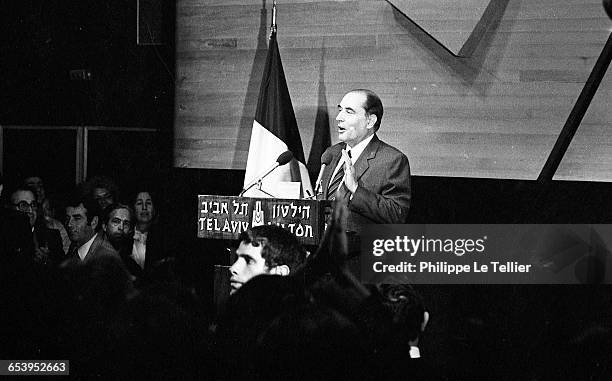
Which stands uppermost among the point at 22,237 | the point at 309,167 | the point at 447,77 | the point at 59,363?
the point at 447,77

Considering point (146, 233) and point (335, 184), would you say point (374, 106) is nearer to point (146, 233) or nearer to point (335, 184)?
point (335, 184)

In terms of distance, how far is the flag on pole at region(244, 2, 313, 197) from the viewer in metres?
3.21

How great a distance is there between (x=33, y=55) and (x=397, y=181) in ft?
4.03

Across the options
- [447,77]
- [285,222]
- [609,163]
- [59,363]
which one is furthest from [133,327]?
[609,163]

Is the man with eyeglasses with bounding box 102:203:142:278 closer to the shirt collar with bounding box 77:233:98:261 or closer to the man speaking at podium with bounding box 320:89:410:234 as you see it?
the shirt collar with bounding box 77:233:98:261

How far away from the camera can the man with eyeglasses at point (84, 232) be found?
3199mm

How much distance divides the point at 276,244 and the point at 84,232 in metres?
0.67

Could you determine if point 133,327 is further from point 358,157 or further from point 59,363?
point 358,157

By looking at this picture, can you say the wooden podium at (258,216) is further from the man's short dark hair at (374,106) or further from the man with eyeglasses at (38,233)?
the man with eyeglasses at (38,233)

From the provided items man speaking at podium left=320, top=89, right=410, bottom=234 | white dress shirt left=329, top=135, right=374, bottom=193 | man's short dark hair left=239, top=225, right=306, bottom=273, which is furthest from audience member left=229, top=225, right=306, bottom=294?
white dress shirt left=329, top=135, right=374, bottom=193

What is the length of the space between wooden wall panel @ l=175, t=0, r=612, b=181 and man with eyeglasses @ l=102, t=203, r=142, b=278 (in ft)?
0.81

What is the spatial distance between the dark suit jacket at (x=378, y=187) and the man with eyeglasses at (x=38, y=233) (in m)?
0.89

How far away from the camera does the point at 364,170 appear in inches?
120

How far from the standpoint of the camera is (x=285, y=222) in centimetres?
288
